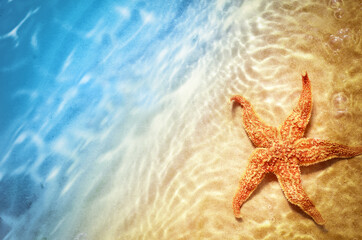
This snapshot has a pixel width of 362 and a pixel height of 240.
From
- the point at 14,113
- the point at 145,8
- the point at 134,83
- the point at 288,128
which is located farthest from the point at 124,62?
the point at 288,128

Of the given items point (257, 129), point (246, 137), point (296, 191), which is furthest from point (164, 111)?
point (296, 191)

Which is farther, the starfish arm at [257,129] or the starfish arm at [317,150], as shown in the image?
the starfish arm at [257,129]

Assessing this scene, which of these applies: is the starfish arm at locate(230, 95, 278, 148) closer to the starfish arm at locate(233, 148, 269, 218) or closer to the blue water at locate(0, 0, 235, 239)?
the starfish arm at locate(233, 148, 269, 218)

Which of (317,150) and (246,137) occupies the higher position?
(246,137)

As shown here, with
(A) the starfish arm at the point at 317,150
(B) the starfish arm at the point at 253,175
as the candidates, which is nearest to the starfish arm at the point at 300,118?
(A) the starfish arm at the point at 317,150

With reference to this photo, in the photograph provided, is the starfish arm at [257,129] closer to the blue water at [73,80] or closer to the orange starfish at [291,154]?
the orange starfish at [291,154]

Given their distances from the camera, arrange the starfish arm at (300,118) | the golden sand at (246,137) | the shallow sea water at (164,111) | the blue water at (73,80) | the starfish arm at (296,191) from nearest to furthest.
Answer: the starfish arm at (296,191) → the starfish arm at (300,118) → the golden sand at (246,137) → the shallow sea water at (164,111) → the blue water at (73,80)

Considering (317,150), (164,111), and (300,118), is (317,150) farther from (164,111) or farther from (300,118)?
(164,111)
